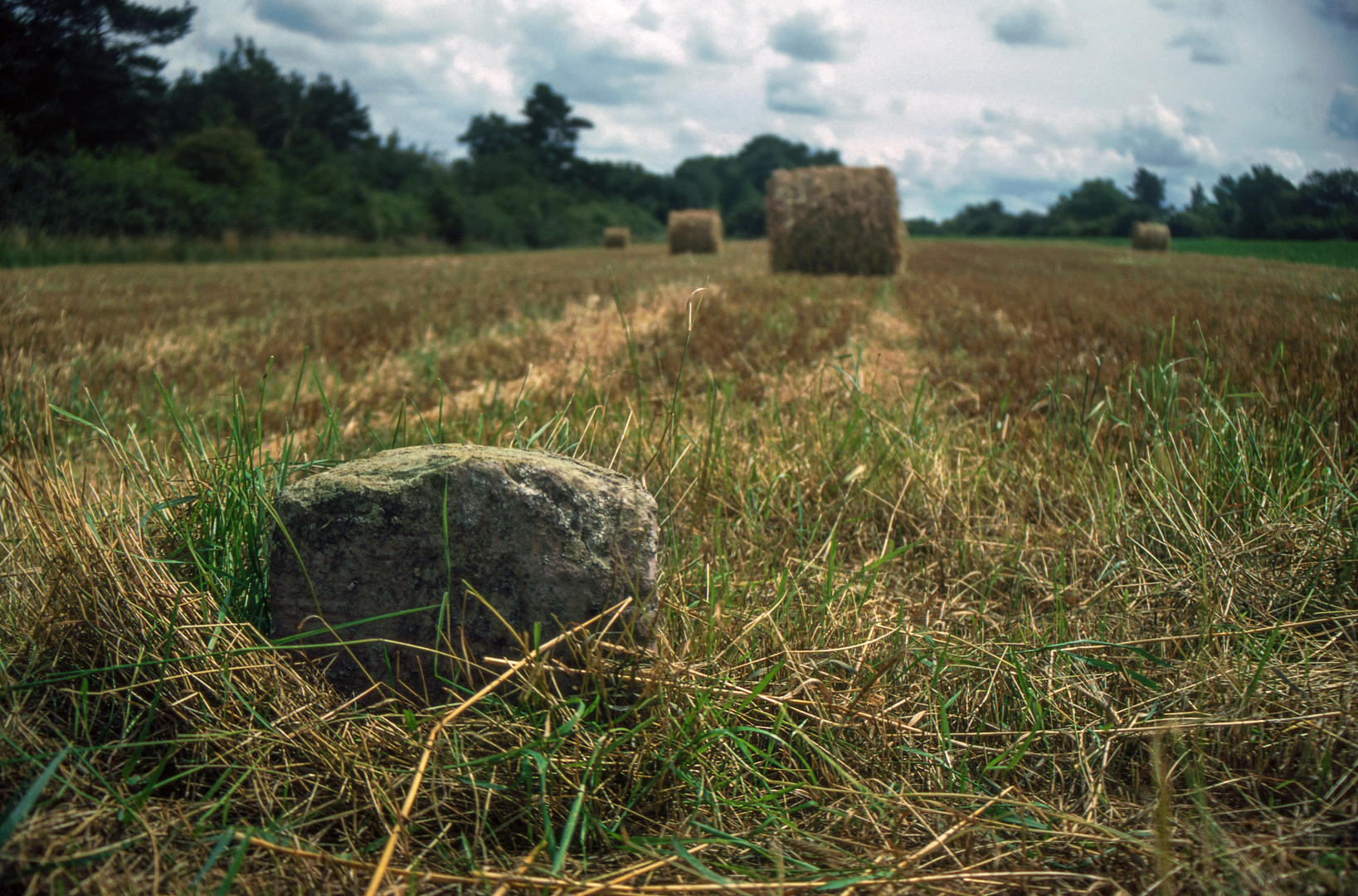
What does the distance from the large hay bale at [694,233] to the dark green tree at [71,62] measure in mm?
16056

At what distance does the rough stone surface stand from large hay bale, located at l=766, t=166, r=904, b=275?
9851 millimetres

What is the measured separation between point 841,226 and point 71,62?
912 cm

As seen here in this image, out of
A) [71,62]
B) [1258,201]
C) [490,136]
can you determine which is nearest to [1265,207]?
[1258,201]

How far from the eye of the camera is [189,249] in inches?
585

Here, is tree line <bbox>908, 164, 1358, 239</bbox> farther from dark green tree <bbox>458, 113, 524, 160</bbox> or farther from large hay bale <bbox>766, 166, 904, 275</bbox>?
dark green tree <bbox>458, 113, 524, 160</bbox>

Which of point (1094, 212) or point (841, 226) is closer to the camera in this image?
point (1094, 212)

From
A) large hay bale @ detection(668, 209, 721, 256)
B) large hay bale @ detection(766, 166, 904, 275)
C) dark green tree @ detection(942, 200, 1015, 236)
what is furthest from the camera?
dark green tree @ detection(942, 200, 1015, 236)

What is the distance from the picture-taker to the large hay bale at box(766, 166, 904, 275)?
10461mm

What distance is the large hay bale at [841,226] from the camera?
34.3ft

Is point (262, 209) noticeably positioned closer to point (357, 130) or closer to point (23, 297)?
point (23, 297)

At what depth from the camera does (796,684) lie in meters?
1.54

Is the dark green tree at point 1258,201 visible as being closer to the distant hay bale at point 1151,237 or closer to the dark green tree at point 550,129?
the distant hay bale at point 1151,237

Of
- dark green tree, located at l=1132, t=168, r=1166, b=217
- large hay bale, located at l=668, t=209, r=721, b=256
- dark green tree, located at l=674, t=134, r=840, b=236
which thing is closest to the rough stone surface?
dark green tree, located at l=1132, t=168, r=1166, b=217

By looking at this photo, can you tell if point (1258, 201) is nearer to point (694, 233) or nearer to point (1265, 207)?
point (1265, 207)
